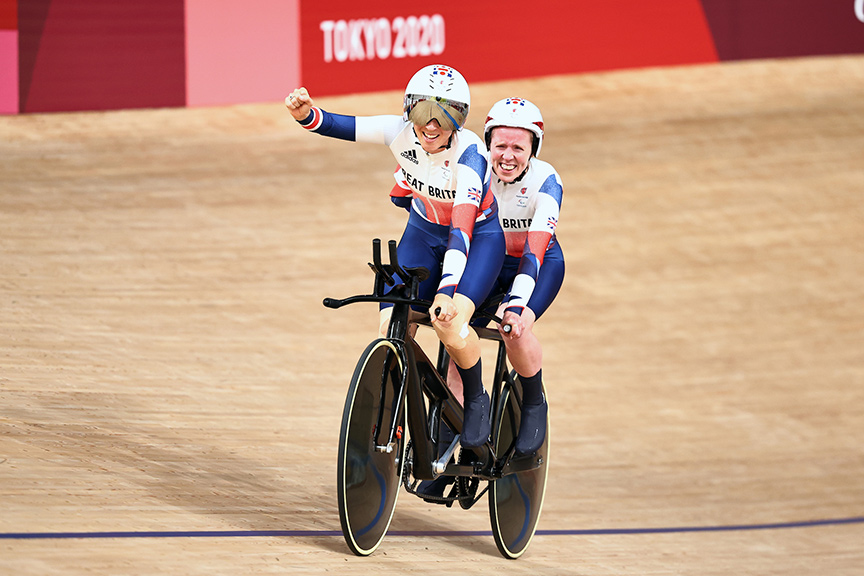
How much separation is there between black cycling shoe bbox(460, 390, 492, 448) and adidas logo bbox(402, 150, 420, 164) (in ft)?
2.21

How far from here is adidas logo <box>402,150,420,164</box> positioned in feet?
9.34

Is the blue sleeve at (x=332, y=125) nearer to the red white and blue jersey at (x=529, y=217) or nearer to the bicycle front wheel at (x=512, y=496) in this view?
the red white and blue jersey at (x=529, y=217)

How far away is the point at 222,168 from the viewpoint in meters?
6.93

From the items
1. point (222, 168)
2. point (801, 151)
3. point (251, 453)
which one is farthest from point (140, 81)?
point (801, 151)

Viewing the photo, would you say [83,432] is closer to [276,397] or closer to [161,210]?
[276,397]

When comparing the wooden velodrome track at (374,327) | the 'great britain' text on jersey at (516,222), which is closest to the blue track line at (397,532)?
the wooden velodrome track at (374,327)

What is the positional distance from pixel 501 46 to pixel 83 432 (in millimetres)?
5588

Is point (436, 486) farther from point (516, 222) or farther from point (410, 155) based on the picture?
point (410, 155)

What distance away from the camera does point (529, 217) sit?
→ 313 cm

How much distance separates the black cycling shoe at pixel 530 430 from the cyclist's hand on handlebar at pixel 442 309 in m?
0.70

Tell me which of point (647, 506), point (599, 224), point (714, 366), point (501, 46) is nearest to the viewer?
point (647, 506)

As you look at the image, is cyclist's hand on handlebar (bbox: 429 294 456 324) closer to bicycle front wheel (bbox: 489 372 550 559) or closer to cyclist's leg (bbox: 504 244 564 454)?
cyclist's leg (bbox: 504 244 564 454)

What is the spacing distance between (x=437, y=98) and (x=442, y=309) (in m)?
0.55

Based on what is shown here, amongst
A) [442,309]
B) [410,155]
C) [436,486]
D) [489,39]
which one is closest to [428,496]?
[436,486]
